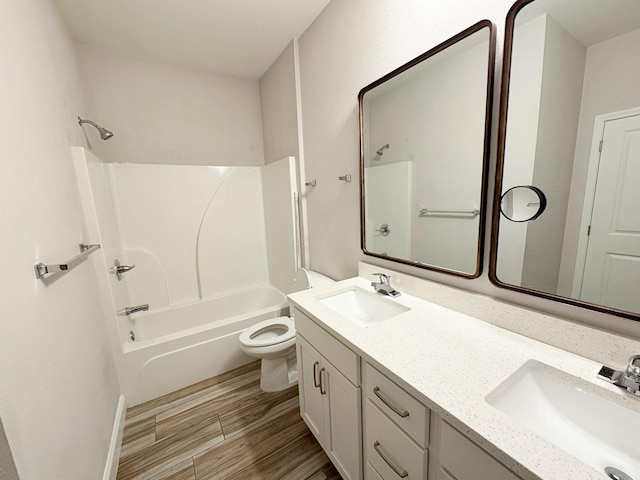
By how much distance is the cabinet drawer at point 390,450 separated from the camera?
75 centimetres

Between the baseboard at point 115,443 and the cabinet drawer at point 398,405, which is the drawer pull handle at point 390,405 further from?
the baseboard at point 115,443

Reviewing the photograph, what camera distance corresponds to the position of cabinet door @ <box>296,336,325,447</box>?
1.24 m

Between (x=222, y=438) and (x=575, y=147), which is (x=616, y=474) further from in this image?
(x=222, y=438)

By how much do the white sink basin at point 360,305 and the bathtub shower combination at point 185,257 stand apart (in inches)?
36.7

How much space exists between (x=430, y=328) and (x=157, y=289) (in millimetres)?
2434

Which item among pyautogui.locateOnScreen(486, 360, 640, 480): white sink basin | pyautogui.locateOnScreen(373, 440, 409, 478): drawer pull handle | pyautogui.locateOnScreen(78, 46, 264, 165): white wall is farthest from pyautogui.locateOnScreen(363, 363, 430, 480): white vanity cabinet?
pyautogui.locateOnScreen(78, 46, 264, 165): white wall

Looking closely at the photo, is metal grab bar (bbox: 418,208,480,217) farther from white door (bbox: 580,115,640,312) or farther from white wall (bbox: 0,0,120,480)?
white wall (bbox: 0,0,120,480)

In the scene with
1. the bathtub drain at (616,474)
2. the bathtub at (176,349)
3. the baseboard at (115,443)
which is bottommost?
the baseboard at (115,443)

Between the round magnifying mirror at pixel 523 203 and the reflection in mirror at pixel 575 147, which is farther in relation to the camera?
the round magnifying mirror at pixel 523 203

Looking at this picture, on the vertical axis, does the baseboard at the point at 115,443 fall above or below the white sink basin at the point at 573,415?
below

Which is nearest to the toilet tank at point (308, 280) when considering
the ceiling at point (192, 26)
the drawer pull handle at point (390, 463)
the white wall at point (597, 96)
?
the drawer pull handle at point (390, 463)

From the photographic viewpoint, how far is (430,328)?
3.25 ft

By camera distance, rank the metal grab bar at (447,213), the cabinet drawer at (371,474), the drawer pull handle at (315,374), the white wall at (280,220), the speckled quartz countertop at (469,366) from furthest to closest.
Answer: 1. the white wall at (280,220)
2. the drawer pull handle at (315,374)
3. the metal grab bar at (447,213)
4. the cabinet drawer at (371,474)
5. the speckled quartz countertop at (469,366)

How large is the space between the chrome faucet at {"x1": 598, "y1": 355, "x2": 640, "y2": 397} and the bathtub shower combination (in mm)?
1901
